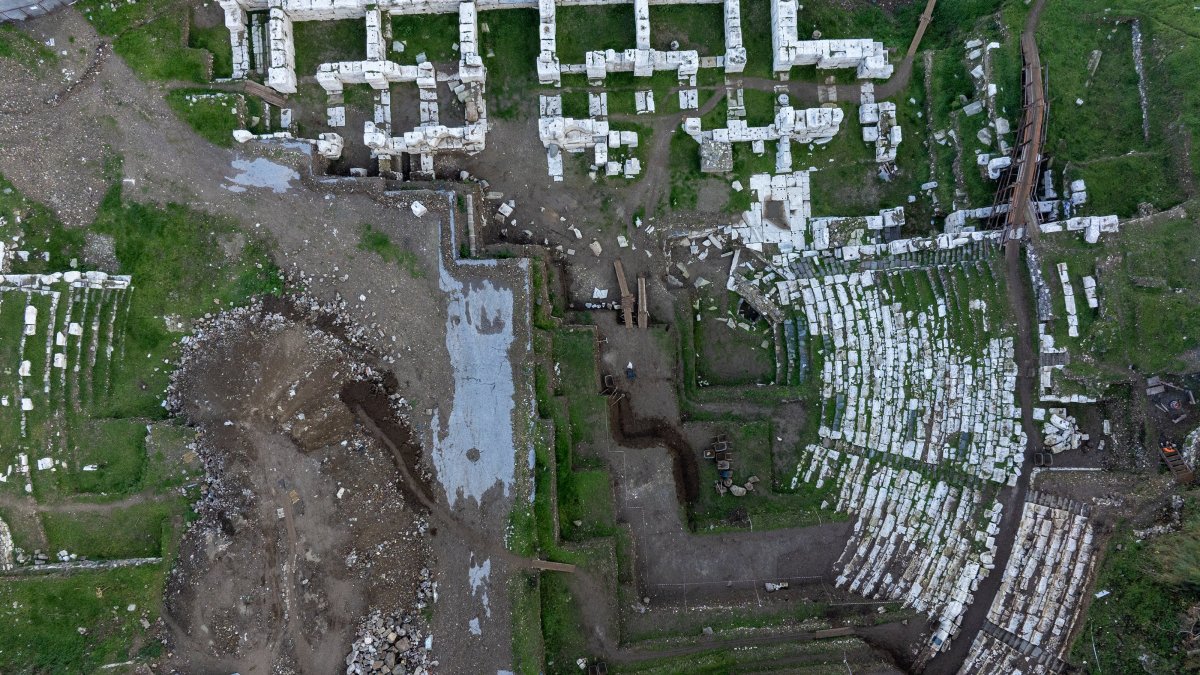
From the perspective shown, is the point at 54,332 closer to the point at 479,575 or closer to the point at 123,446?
the point at 123,446

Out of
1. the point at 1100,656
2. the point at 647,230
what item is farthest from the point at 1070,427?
the point at 647,230

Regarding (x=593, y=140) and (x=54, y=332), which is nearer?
Answer: (x=54, y=332)

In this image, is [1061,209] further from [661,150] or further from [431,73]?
[431,73]

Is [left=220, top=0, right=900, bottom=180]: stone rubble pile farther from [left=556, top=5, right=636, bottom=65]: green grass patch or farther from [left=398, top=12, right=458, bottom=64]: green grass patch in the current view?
[left=556, top=5, right=636, bottom=65]: green grass patch

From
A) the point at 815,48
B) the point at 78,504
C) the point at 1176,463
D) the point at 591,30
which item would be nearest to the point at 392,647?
the point at 78,504

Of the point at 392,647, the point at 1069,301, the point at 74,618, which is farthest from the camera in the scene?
the point at 1069,301

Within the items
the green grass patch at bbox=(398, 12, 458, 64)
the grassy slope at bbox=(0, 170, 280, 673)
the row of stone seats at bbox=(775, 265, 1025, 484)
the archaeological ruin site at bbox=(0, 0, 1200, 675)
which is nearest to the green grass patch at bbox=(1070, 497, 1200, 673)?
the archaeological ruin site at bbox=(0, 0, 1200, 675)
